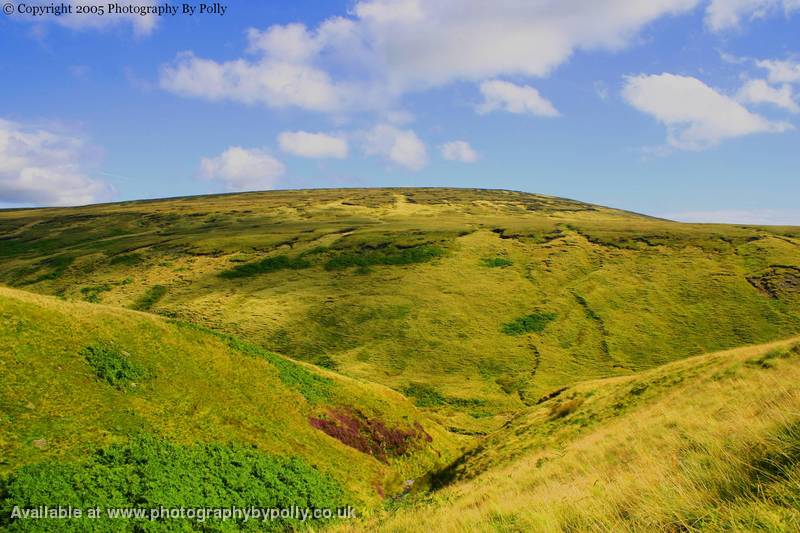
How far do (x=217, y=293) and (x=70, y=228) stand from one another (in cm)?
13047

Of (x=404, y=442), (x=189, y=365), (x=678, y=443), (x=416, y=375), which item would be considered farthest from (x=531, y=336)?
(x=678, y=443)

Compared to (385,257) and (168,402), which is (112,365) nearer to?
(168,402)

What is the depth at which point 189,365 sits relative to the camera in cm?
2511

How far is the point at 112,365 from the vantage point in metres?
21.2

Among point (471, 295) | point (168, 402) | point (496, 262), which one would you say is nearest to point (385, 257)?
point (496, 262)

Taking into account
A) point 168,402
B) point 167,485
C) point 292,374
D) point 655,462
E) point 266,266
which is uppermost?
point 655,462

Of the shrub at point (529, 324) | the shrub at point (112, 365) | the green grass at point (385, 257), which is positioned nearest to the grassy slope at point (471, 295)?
the green grass at point (385, 257)

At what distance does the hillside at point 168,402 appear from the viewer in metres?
16.5

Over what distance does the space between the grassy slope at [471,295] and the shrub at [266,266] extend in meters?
0.89

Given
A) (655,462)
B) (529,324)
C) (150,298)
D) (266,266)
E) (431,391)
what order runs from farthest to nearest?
(266,266) < (150,298) < (529,324) < (431,391) < (655,462)

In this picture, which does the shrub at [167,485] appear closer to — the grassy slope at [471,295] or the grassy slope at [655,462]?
the grassy slope at [655,462]

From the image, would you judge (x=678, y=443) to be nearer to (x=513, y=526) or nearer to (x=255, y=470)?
(x=513, y=526)

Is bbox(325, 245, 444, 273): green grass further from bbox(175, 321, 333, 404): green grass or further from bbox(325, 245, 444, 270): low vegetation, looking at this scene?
bbox(175, 321, 333, 404): green grass

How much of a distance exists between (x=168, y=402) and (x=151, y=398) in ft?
2.40
